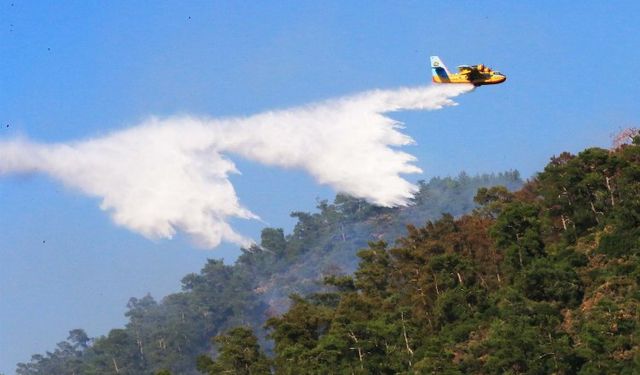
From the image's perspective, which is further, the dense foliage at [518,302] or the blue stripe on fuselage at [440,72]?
the blue stripe on fuselage at [440,72]

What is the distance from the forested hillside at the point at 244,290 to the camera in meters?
151

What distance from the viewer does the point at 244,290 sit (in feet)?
575

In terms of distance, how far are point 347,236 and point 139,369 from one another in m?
53.9

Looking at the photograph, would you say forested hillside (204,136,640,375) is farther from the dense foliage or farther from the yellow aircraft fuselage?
the yellow aircraft fuselage

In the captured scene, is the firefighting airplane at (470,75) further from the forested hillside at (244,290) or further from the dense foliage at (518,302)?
the forested hillside at (244,290)

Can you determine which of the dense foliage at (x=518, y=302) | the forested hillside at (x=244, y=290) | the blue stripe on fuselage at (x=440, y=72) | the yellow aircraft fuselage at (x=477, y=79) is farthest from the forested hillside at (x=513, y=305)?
the forested hillside at (x=244, y=290)

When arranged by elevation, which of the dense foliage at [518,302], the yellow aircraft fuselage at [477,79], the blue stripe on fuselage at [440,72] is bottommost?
the dense foliage at [518,302]

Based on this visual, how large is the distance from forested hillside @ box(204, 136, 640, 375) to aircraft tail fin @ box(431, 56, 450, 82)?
31.8ft

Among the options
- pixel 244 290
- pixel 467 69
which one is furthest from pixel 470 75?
pixel 244 290

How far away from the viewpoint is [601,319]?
5812cm

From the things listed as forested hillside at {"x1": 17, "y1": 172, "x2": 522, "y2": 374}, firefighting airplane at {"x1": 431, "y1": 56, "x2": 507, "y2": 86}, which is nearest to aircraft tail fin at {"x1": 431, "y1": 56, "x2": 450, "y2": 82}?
firefighting airplane at {"x1": 431, "y1": 56, "x2": 507, "y2": 86}

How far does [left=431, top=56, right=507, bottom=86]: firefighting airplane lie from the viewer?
70.3m

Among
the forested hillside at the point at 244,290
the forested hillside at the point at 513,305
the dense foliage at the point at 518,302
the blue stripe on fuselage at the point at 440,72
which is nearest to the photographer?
the dense foliage at the point at 518,302

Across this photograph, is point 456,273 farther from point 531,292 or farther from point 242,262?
point 242,262
